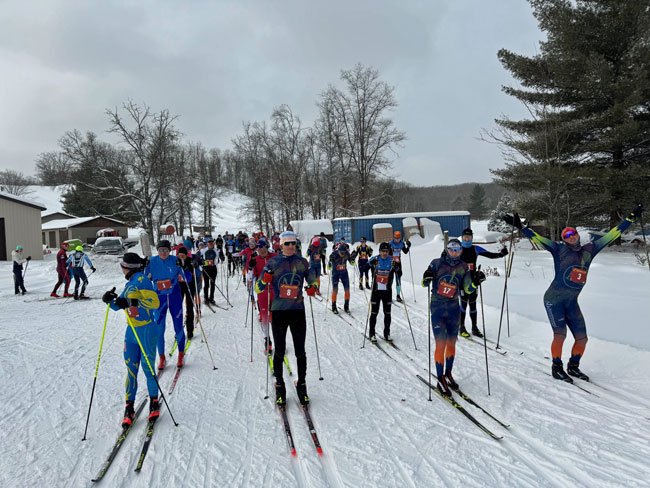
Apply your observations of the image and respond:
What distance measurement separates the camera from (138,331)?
4055 millimetres

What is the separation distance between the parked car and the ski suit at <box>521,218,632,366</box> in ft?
92.5

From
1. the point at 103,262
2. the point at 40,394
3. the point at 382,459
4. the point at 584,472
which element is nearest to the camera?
the point at 584,472

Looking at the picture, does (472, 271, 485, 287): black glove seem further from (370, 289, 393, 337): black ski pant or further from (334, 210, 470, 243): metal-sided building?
(334, 210, 470, 243): metal-sided building

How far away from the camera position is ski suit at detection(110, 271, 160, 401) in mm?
3977

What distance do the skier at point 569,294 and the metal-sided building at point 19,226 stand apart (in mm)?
28533

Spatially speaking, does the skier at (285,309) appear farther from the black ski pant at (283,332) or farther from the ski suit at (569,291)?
the ski suit at (569,291)

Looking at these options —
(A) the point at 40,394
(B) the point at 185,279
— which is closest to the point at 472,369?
(B) the point at 185,279

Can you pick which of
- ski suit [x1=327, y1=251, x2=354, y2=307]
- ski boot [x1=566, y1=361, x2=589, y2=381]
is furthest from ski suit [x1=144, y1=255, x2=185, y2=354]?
ski boot [x1=566, y1=361, x2=589, y2=381]

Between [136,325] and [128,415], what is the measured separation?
39.3 inches

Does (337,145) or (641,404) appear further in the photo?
(337,145)

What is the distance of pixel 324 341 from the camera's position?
6914 mm

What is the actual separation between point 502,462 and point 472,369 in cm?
223

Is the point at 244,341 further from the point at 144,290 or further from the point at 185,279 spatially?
the point at 144,290

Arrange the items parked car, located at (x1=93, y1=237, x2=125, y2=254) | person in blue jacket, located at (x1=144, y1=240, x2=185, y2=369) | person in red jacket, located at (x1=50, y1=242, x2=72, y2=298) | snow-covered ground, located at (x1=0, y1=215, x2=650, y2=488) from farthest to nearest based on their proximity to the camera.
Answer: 1. parked car, located at (x1=93, y1=237, x2=125, y2=254)
2. person in red jacket, located at (x1=50, y1=242, x2=72, y2=298)
3. person in blue jacket, located at (x1=144, y1=240, x2=185, y2=369)
4. snow-covered ground, located at (x1=0, y1=215, x2=650, y2=488)
